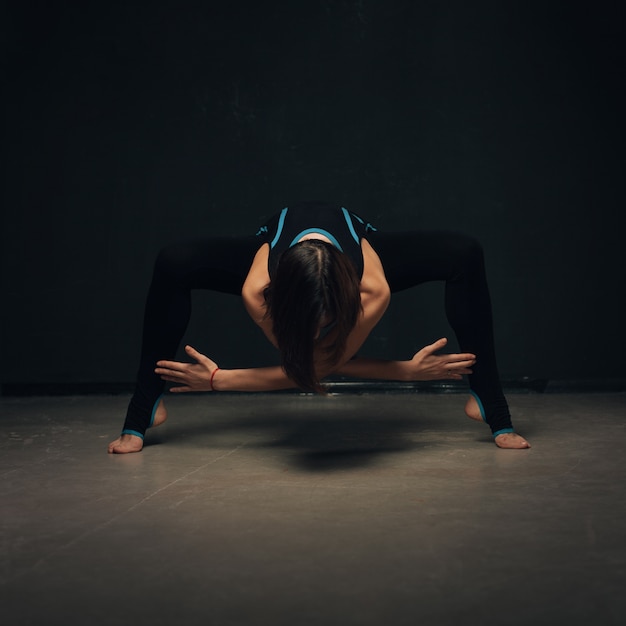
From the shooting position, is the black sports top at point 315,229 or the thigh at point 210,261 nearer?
the black sports top at point 315,229

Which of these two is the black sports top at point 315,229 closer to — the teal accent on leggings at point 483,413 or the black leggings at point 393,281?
the black leggings at point 393,281

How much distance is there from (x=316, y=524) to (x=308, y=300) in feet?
1.75

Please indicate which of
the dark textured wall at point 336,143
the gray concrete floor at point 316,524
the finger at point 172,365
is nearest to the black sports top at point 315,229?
the finger at point 172,365

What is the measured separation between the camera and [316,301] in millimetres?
2145

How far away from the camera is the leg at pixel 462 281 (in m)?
2.71

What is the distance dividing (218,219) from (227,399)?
82cm

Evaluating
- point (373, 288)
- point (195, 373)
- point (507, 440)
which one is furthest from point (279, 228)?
point (507, 440)

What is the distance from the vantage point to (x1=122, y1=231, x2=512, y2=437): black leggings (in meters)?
2.71

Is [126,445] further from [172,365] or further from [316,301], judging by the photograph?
[316,301]

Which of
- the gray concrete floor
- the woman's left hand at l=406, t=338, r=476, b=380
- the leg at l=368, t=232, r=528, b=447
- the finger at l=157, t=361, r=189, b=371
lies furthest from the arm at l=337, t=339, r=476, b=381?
the finger at l=157, t=361, r=189, b=371

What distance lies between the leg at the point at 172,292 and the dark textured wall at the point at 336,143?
4.53 ft

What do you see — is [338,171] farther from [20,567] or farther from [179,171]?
[20,567]

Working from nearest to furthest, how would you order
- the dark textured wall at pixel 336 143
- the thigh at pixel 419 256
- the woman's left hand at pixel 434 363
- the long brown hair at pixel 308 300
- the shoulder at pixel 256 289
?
the long brown hair at pixel 308 300, the shoulder at pixel 256 289, the woman's left hand at pixel 434 363, the thigh at pixel 419 256, the dark textured wall at pixel 336 143

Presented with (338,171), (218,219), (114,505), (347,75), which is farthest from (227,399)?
(114,505)
